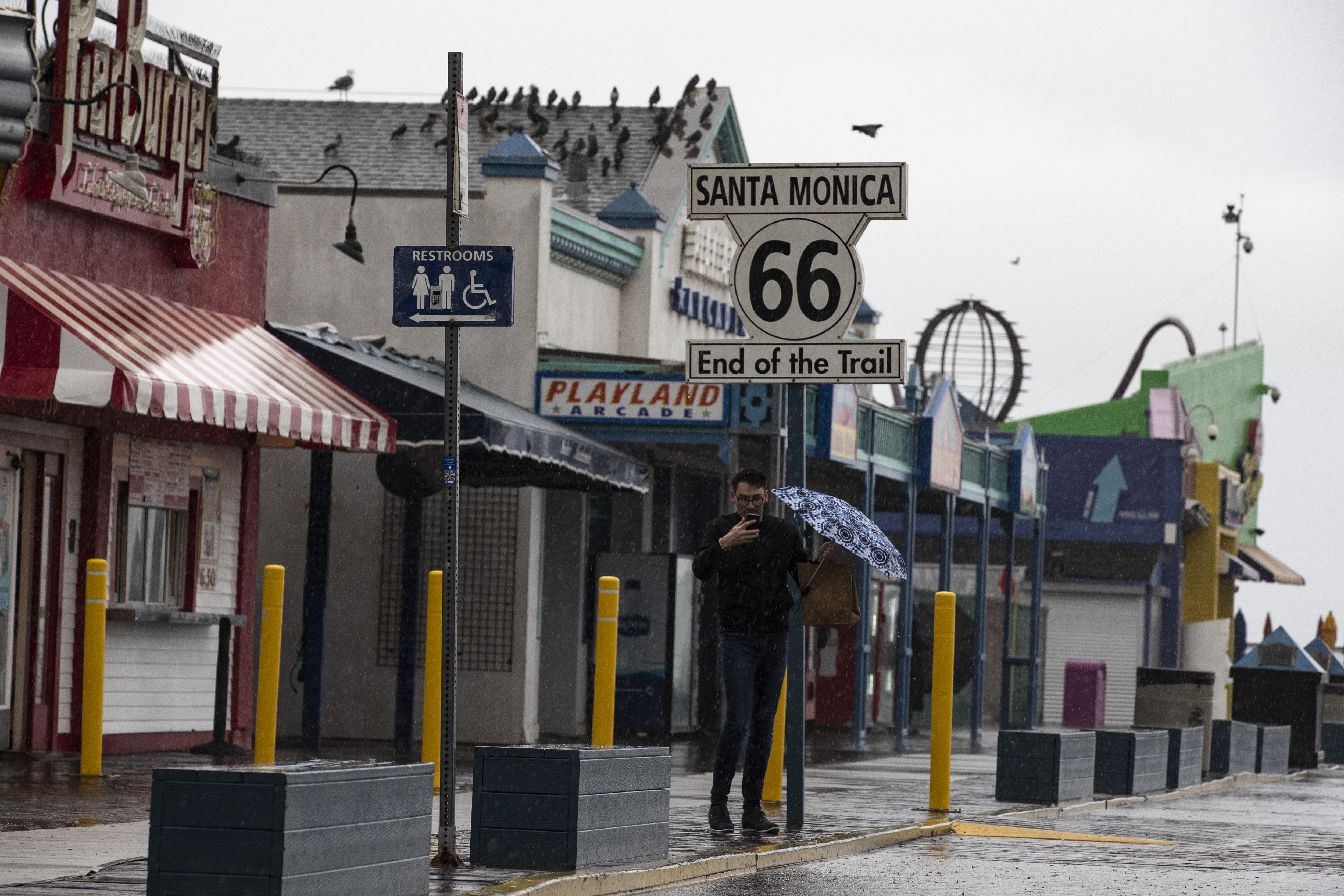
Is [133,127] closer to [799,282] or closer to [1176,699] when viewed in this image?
[799,282]

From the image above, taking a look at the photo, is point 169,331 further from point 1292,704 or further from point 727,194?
point 1292,704

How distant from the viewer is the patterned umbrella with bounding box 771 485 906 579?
11.2m

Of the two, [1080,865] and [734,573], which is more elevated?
[734,573]

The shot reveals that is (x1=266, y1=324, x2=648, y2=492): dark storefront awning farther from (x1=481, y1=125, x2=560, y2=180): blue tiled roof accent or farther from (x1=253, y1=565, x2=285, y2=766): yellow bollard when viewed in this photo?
(x1=253, y1=565, x2=285, y2=766): yellow bollard

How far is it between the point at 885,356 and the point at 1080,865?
273cm

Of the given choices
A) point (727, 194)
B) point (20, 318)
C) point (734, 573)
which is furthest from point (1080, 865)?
point (20, 318)

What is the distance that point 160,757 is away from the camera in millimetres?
15602

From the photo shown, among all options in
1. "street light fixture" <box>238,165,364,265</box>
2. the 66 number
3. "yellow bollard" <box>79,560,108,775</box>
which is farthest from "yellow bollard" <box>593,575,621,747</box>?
"street light fixture" <box>238,165,364,265</box>

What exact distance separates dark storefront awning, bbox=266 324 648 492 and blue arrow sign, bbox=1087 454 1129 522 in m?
21.9

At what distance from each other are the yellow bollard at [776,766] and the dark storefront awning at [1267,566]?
34909 millimetres

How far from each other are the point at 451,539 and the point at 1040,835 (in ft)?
16.6

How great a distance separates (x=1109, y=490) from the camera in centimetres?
3972

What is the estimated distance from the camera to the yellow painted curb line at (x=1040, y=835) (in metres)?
12.6

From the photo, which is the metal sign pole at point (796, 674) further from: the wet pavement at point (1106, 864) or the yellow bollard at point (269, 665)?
the yellow bollard at point (269, 665)
